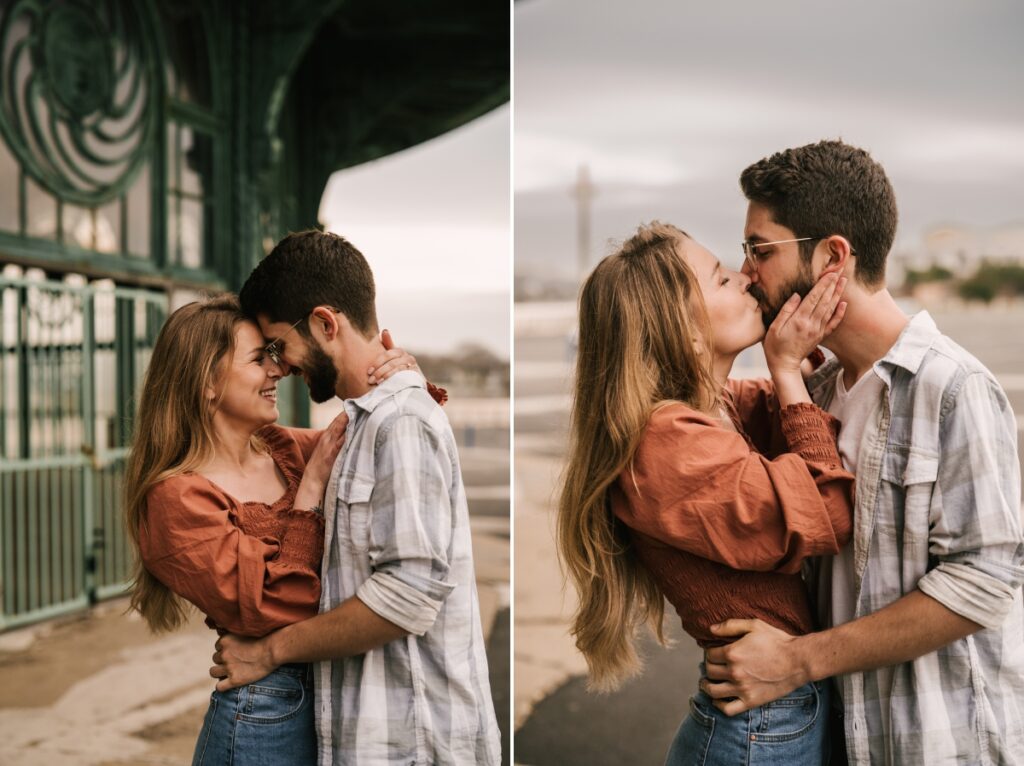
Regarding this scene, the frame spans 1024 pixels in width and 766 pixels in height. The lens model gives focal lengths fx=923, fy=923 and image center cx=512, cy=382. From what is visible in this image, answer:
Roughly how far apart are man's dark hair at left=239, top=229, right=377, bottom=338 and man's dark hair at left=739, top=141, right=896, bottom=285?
72cm

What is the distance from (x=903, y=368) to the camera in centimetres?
135

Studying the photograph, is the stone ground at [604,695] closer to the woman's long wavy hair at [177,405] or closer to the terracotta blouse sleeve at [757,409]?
the terracotta blouse sleeve at [757,409]

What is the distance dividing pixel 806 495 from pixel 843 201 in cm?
48

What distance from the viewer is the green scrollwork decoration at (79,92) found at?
12.8 feet

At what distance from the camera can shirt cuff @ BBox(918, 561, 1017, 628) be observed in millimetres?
1233

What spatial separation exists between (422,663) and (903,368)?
86cm

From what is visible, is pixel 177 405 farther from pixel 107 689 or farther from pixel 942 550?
pixel 107 689

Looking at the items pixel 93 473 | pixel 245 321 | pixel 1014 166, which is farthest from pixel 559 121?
pixel 245 321

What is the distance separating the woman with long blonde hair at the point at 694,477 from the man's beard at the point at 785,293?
0.02m

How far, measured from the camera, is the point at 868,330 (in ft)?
4.73

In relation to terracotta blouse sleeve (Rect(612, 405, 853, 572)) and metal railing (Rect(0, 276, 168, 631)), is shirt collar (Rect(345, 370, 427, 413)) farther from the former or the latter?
metal railing (Rect(0, 276, 168, 631))

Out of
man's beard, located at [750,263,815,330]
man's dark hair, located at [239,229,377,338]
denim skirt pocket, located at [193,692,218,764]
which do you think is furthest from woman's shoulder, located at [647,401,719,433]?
denim skirt pocket, located at [193,692,218,764]

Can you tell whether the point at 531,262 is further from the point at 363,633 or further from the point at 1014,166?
the point at 363,633

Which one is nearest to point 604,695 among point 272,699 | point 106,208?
point 272,699
